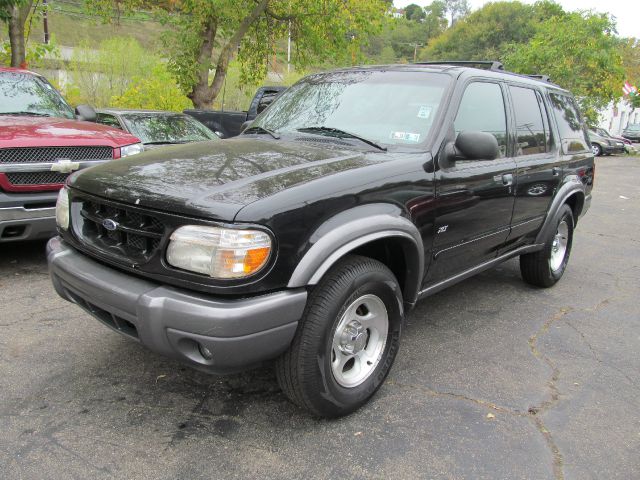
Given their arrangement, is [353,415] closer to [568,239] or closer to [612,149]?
[568,239]

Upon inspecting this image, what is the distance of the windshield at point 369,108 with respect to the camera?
3.37 meters

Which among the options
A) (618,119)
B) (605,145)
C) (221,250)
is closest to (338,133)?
(221,250)

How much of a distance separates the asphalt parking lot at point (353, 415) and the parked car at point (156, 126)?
3.71m

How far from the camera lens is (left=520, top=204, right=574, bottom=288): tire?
16.0 feet

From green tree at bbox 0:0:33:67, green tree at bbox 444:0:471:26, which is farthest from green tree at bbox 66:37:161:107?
green tree at bbox 444:0:471:26

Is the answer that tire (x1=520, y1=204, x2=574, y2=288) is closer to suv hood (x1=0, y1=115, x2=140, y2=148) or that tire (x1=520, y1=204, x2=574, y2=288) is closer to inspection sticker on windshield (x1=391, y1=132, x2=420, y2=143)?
inspection sticker on windshield (x1=391, y1=132, x2=420, y2=143)

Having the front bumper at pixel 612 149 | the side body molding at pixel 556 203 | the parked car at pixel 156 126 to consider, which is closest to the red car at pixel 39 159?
the parked car at pixel 156 126

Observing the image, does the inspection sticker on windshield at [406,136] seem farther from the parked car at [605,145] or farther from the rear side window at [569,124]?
the parked car at [605,145]

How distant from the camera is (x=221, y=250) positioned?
225 cm

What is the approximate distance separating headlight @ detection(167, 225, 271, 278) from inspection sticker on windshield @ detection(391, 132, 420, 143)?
140 centimetres

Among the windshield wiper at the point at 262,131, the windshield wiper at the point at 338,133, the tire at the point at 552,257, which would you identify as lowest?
the tire at the point at 552,257

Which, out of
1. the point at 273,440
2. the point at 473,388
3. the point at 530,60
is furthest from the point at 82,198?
the point at 530,60

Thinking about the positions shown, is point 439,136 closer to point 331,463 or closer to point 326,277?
point 326,277

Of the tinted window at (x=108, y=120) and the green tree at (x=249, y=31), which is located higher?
the green tree at (x=249, y=31)
